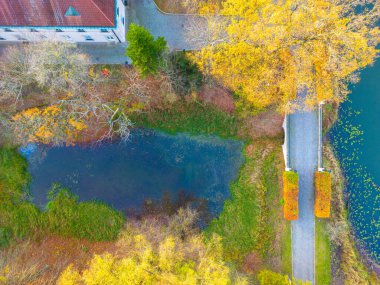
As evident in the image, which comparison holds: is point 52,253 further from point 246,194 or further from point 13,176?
point 246,194

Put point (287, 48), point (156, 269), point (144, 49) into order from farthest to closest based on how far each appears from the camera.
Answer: point (287, 48), point (156, 269), point (144, 49)

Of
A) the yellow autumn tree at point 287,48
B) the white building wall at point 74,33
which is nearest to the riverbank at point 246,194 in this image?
the yellow autumn tree at point 287,48

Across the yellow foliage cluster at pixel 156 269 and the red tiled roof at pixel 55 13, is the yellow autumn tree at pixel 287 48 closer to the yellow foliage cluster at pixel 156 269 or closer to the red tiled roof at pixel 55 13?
the red tiled roof at pixel 55 13

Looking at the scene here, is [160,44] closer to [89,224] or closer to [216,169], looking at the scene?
[216,169]

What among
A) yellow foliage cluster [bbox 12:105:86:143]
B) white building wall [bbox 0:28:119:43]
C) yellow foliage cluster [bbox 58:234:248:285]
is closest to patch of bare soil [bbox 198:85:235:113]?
white building wall [bbox 0:28:119:43]

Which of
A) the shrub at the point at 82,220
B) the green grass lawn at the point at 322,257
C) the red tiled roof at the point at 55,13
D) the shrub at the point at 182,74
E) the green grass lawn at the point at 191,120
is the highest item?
the red tiled roof at the point at 55,13

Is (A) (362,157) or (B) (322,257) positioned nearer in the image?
(B) (322,257)

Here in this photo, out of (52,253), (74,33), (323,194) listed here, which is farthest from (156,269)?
(74,33)
